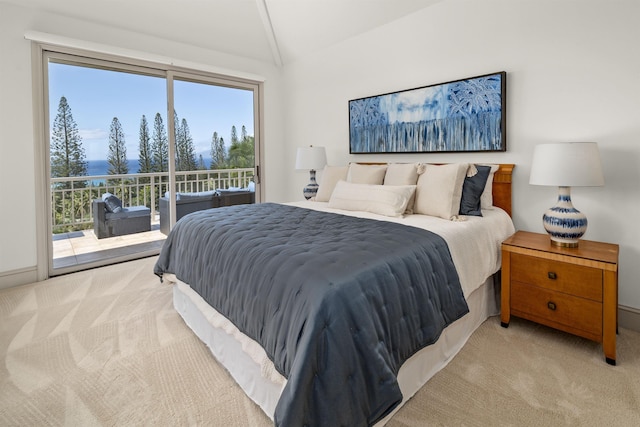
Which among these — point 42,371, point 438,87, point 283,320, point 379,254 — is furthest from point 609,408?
point 42,371

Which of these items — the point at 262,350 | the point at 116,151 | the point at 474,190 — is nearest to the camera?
the point at 262,350

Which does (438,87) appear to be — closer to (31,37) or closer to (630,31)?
(630,31)

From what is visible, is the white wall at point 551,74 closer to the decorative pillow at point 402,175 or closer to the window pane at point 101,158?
the decorative pillow at point 402,175

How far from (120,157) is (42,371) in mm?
2495

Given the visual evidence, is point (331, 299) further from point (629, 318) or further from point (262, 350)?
point (629, 318)

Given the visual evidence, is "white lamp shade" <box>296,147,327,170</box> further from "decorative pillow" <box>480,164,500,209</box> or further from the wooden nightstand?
the wooden nightstand

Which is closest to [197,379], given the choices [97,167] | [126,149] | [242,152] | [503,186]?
[503,186]

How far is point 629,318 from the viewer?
2295 millimetres

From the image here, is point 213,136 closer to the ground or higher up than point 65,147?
higher up

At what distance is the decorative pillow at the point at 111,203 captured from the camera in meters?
3.73

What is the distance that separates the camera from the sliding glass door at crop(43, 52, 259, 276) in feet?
11.1

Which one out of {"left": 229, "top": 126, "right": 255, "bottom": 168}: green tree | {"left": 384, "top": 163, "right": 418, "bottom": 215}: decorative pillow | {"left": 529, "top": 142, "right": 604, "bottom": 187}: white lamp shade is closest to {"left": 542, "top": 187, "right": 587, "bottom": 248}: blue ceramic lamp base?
{"left": 529, "top": 142, "right": 604, "bottom": 187}: white lamp shade

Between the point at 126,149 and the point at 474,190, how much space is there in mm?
3571

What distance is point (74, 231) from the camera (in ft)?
11.8
